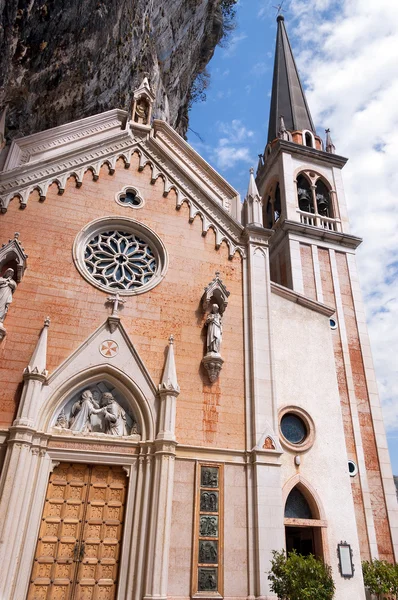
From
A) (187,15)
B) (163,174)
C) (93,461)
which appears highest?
(187,15)

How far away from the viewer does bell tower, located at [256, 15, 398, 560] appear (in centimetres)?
1556

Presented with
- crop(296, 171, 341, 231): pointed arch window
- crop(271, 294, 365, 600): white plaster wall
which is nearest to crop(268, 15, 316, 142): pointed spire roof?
crop(296, 171, 341, 231): pointed arch window

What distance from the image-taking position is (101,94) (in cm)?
1820

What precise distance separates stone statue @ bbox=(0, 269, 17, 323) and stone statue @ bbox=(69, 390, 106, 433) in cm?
274

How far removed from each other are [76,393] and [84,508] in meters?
2.63

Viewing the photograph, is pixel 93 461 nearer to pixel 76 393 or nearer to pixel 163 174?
pixel 76 393

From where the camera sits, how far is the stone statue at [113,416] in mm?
11586

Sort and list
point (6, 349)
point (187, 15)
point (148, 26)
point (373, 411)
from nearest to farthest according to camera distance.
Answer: point (6, 349)
point (373, 411)
point (148, 26)
point (187, 15)

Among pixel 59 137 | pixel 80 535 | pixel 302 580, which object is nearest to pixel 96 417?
pixel 80 535

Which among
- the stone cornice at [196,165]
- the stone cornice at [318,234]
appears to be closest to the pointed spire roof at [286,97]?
the stone cornice at [318,234]

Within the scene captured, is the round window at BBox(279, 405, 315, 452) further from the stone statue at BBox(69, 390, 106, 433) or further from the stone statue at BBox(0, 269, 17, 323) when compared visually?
the stone statue at BBox(0, 269, 17, 323)

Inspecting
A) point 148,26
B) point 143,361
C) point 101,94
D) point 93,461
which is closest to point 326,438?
point 143,361

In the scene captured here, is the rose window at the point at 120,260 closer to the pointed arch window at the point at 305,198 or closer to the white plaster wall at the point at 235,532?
the white plaster wall at the point at 235,532

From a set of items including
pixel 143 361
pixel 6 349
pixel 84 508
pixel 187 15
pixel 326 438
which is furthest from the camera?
pixel 187 15
